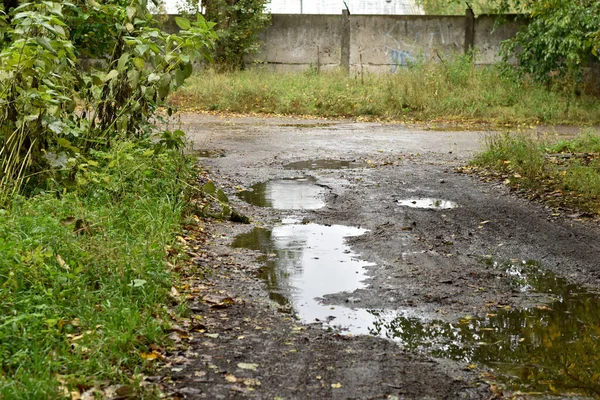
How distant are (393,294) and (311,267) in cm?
96

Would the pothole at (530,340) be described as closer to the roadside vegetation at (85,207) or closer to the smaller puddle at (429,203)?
the roadside vegetation at (85,207)

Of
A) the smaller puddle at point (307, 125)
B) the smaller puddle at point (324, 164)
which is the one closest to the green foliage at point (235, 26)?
the smaller puddle at point (307, 125)

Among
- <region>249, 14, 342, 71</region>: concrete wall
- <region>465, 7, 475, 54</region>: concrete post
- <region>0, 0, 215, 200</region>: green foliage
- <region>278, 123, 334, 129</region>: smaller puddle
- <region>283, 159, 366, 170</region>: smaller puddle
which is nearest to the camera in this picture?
<region>0, 0, 215, 200</region>: green foliage

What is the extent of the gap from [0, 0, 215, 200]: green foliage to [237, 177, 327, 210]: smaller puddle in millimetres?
1544

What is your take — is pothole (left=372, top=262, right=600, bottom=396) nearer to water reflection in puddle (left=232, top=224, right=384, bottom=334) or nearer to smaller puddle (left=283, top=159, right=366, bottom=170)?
water reflection in puddle (left=232, top=224, right=384, bottom=334)

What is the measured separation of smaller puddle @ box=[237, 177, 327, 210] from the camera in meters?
9.00

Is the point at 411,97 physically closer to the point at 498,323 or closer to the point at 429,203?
the point at 429,203

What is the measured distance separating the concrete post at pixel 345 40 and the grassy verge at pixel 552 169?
44.7 feet

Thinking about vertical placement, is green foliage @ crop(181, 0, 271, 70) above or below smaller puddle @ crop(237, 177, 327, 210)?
above

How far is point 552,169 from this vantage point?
10477 mm

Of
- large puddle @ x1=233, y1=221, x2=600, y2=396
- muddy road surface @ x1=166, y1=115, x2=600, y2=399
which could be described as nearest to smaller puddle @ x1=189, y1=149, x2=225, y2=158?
muddy road surface @ x1=166, y1=115, x2=600, y2=399

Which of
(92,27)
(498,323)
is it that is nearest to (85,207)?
(498,323)

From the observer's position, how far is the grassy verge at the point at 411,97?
63.3ft

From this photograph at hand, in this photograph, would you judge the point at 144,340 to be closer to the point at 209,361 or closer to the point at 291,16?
the point at 209,361
